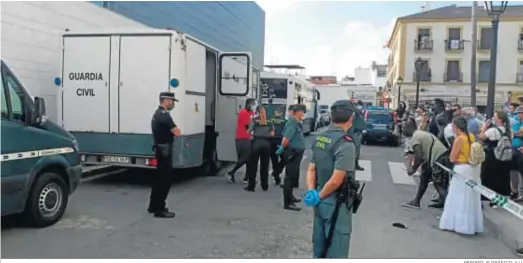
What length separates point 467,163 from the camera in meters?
7.07

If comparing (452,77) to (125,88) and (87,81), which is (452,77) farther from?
(87,81)

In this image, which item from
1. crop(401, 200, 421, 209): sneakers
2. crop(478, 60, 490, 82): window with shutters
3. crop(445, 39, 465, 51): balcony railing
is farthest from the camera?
crop(445, 39, 465, 51): balcony railing

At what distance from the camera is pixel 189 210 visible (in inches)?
309

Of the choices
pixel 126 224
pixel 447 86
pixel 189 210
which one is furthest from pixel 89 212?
pixel 447 86

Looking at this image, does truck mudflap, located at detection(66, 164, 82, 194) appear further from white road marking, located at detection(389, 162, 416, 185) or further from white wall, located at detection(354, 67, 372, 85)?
white wall, located at detection(354, 67, 372, 85)

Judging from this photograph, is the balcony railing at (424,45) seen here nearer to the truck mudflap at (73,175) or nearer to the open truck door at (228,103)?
the open truck door at (228,103)

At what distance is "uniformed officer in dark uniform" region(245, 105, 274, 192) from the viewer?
31.4 feet

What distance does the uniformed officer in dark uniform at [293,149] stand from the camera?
26.8ft

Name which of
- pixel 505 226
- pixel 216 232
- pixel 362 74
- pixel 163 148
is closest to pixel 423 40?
pixel 505 226

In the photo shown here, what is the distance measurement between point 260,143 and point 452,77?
47344mm

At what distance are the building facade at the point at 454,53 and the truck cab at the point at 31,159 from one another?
152 ft

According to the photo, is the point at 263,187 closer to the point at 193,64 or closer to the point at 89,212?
the point at 193,64

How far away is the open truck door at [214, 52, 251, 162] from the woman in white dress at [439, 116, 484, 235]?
548 cm

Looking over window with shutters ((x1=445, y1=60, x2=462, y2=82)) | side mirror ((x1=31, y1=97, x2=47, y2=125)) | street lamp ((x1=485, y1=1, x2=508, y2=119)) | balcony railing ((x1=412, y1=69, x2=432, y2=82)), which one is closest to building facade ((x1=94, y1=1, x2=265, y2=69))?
side mirror ((x1=31, y1=97, x2=47, y2=125))
